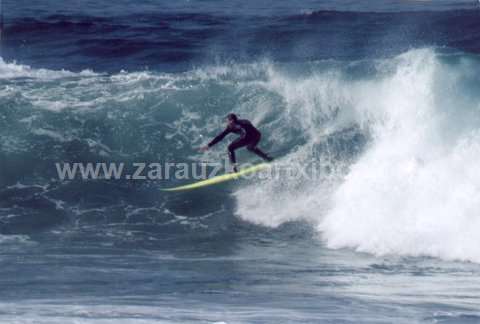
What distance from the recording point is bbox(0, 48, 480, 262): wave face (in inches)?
645

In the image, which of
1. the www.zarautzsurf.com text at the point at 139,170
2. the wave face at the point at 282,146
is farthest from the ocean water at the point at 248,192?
the www.zarautzsurf.com text at the point at 139,170

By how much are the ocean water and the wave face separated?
36mm

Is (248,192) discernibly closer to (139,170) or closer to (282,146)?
(282,146)

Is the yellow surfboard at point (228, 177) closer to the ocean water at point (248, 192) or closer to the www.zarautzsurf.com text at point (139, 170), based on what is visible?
the ocean water at point (248, 192)

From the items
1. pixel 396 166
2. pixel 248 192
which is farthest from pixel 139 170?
pixel 396 166

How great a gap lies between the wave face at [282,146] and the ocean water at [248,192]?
0.04m

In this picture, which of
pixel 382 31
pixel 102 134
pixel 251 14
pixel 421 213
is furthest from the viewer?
pixel 251 14

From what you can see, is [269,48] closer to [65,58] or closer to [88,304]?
[65,58]

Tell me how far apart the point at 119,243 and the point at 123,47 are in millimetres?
12435

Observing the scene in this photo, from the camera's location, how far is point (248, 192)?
18.1 metres

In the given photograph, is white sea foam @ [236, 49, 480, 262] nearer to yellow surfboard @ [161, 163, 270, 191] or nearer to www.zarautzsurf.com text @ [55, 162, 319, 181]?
yellow surfboard @ [161, 163, 270, 191]

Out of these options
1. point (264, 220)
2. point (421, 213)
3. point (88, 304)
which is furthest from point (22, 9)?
point (88, 304)

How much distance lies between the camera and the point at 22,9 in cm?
3325

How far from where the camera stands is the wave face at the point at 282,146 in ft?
53.8
